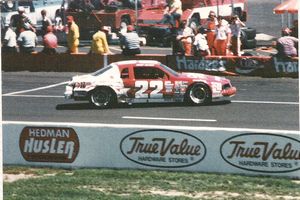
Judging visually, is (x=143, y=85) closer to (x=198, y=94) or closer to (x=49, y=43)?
(x=198, y=94)

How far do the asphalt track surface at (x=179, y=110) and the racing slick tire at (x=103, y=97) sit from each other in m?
0.18

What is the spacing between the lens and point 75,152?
1399cm

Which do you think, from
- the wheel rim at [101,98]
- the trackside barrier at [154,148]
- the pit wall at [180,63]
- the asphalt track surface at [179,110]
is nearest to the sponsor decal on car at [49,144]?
the trackside barrier at [154,148]

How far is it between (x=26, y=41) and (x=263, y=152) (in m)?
14.4

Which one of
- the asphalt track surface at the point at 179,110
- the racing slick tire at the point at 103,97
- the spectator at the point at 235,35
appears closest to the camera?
the asphalt track surface at the point at 179,110

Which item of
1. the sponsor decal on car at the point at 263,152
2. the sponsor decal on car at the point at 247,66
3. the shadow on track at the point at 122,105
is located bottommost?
the sponsor decal on car at the point at 263,152

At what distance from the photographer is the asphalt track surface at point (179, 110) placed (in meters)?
18.2

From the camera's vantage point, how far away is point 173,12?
29156 mm

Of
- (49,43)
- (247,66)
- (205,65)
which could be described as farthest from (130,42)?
(247,66)

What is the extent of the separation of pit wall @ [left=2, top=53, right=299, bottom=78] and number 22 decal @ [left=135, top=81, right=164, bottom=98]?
4.83 meters

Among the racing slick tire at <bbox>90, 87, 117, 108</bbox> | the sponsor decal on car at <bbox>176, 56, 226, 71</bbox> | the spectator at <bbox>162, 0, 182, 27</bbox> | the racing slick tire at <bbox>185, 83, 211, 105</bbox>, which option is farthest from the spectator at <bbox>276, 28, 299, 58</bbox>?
the racing slick tire at <bbox>90, 87, 117, 108</bbox>

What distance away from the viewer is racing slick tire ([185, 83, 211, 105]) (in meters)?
19.7

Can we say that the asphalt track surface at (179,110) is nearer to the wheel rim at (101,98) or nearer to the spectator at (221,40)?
the wheel rim at (101,98)

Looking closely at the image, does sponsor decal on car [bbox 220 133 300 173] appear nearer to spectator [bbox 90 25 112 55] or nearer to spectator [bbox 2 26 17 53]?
spectator [bbox 90 25 112 55]
